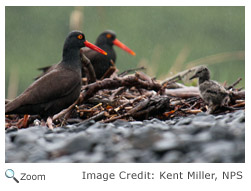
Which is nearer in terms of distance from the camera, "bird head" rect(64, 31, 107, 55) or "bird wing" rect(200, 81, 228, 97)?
"bird wing" rect(200, 81, 228, 97)

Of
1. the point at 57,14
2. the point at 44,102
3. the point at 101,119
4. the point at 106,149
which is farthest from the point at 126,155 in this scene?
the point at 57,14

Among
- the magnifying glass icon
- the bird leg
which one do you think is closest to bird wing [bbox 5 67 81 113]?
the bird leg

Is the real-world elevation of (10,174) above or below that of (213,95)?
below

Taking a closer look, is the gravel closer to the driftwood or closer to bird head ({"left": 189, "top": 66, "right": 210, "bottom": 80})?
the driftwood

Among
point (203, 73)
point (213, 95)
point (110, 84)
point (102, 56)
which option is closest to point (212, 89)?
point (213, 95)

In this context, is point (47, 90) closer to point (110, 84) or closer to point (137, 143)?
point (110, 84)

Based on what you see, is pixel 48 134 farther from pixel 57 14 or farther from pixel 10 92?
pixel 57 14
